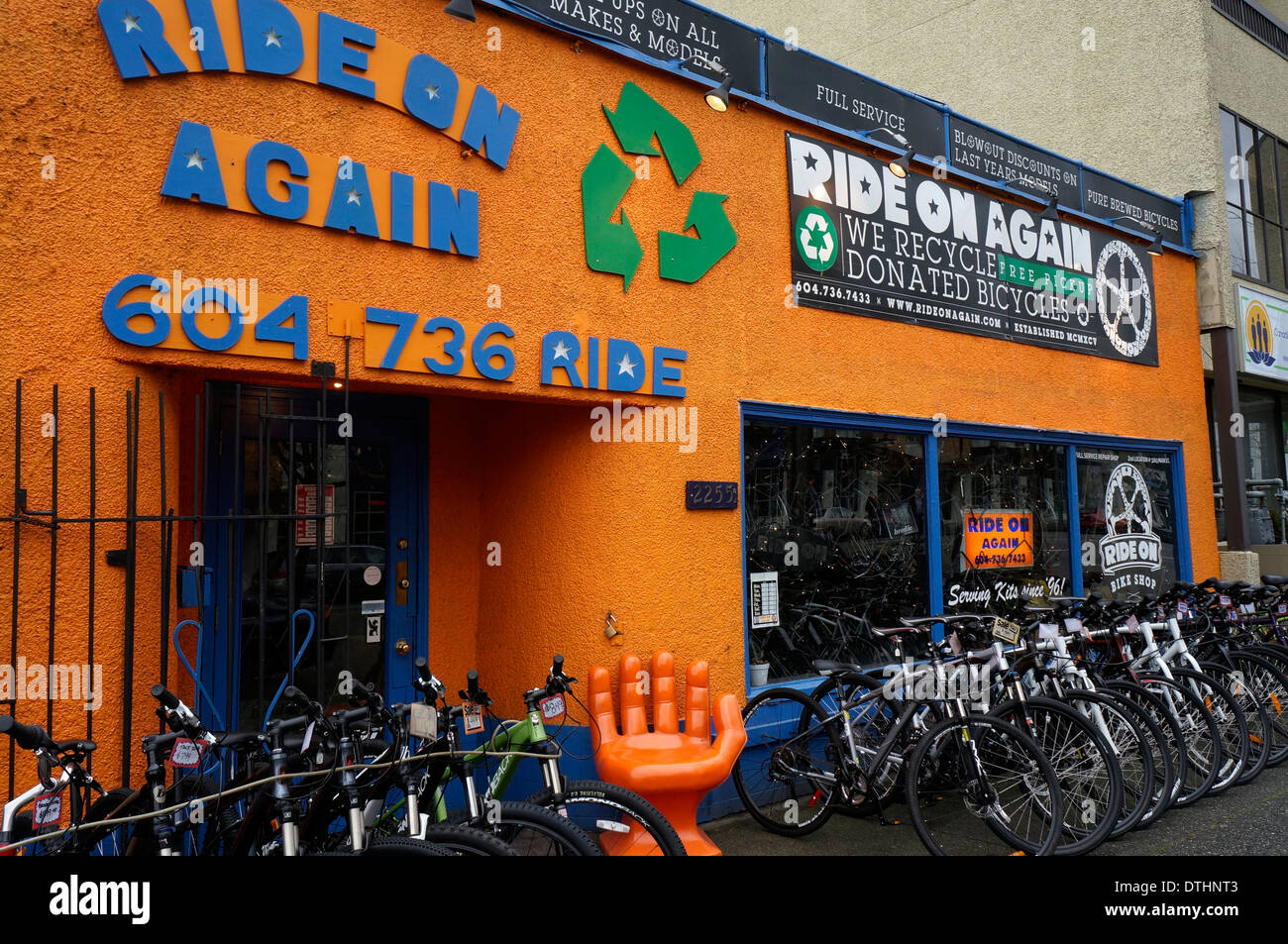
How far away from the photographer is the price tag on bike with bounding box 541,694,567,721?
151 inches

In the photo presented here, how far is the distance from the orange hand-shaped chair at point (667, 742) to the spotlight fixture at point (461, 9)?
353 centimetres

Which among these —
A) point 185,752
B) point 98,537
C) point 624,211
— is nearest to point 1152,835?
point 624,211

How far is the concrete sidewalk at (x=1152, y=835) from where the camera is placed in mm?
4543

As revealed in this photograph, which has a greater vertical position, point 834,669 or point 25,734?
point 25,734

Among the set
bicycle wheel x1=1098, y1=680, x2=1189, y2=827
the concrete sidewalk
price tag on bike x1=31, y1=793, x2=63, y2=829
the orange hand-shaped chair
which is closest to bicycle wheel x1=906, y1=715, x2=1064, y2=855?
the concrete sidewalk

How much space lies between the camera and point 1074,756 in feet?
15.0

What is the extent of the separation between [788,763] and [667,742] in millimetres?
944

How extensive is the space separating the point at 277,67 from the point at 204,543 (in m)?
2.40

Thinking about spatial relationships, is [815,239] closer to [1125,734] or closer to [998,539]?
[998,539]
